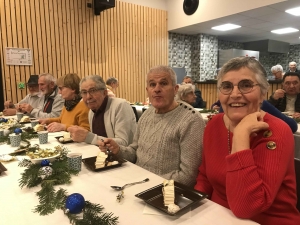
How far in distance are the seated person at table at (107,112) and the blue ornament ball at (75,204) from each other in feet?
4.00

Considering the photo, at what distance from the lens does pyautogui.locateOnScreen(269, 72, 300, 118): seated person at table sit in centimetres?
357

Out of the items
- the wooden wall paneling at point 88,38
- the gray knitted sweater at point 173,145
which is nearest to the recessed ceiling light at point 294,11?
the wooden wall paneling at point 88,38

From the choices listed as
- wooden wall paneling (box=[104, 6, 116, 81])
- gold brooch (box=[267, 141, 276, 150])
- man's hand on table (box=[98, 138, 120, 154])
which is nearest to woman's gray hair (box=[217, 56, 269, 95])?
gold brooch (box=[267, 141, 276, 150])

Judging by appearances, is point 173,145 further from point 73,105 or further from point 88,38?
point 88,38

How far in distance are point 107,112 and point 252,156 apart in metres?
1.70

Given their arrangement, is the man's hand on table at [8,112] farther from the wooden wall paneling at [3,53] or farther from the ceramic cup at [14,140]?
the ceramic cup at [14,140]

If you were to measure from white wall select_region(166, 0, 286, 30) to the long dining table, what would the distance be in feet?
18.0

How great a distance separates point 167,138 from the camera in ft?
5.65

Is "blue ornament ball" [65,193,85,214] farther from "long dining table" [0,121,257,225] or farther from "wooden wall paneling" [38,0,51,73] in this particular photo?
"wooden wall paneling" [38,0,51,73]

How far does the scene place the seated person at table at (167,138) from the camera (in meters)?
1.62

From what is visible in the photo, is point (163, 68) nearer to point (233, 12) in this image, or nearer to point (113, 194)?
point (113, 194)

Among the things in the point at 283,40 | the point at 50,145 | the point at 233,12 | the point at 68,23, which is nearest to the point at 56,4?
the point at 68,23

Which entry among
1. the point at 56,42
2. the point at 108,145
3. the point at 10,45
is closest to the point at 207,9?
the point at 56,42

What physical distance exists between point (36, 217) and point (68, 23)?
20.8 feet
